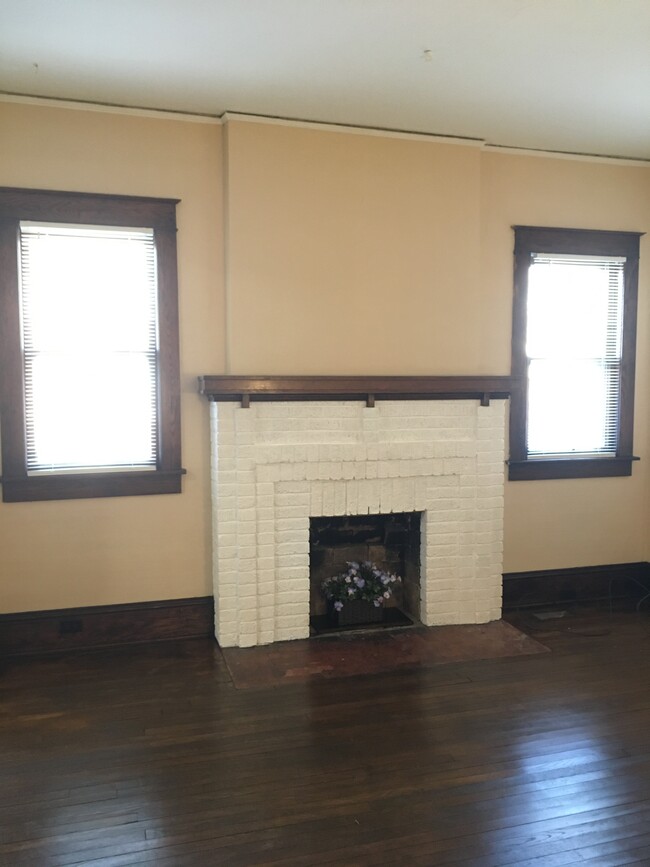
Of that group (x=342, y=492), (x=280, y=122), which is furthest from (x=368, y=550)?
(x=280, y=122)

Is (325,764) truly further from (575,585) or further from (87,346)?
(575,585)

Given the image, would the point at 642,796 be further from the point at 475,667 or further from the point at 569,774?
the point at 475,667

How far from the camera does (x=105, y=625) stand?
4016mm

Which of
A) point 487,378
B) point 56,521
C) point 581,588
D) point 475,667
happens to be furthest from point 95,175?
point 581,588

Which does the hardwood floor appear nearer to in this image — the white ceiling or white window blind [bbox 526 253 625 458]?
white window blind [bbox 526 253 625 458]

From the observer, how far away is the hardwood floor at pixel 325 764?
2.34 m

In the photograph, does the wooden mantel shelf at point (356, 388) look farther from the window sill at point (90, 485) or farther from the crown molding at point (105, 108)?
the crown molding at point (105, 108)

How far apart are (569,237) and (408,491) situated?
203 centimetres

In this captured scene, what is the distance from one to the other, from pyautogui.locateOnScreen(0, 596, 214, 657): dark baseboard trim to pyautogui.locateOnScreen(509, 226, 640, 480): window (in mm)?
2266

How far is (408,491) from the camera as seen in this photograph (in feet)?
14.0

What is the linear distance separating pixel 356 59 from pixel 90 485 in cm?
260

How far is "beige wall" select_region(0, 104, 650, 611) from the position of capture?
12.7 ft

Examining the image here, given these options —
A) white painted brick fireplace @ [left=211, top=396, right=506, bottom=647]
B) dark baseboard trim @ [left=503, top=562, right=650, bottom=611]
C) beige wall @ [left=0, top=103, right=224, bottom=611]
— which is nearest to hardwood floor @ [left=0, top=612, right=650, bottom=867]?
beige wall @ [left=0, top=103, right=224, bottom=611]

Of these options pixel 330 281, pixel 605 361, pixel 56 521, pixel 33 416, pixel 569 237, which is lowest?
pixel 56 521
